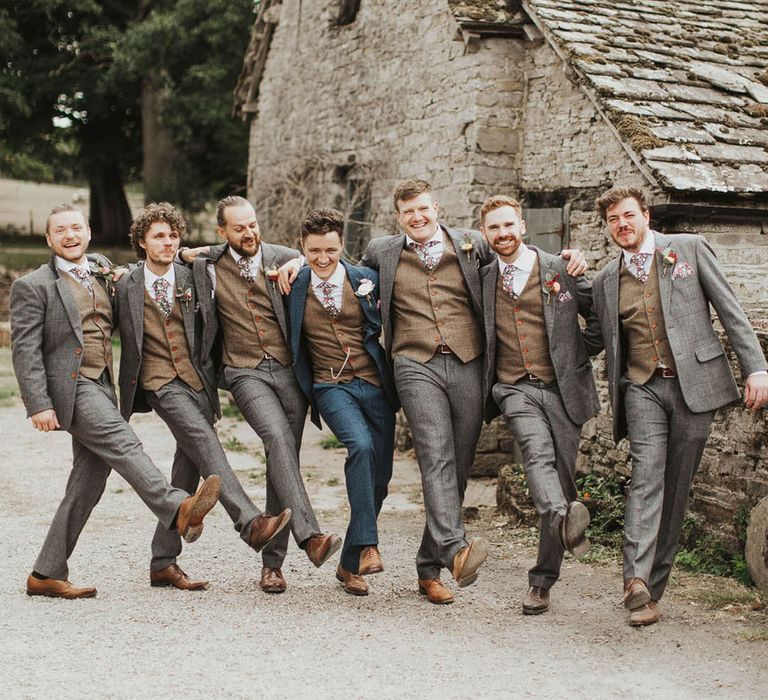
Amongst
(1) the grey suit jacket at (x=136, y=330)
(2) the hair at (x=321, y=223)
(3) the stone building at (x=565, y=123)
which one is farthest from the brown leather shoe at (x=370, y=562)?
(3) the stone building at (x=565, y=123)

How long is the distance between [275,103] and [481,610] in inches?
396

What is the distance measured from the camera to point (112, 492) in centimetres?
862

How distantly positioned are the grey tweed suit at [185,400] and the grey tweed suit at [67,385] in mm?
197

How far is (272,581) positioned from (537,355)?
182 centimetres

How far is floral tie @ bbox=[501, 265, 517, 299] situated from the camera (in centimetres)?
543

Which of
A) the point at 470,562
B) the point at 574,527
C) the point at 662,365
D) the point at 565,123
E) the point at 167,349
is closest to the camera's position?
the point at 574,527

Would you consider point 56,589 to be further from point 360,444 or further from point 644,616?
point 644,616

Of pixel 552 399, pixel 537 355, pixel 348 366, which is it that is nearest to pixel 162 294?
pixel 348 366

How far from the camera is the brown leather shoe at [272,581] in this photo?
5.73m

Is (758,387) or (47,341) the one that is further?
(47,341)

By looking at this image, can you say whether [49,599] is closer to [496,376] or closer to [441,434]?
[441,434]

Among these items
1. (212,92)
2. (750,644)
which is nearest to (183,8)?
(212,92)

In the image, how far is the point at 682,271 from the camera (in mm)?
5211

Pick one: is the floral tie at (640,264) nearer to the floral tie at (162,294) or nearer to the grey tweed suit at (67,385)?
the floral tie at (162,294)
